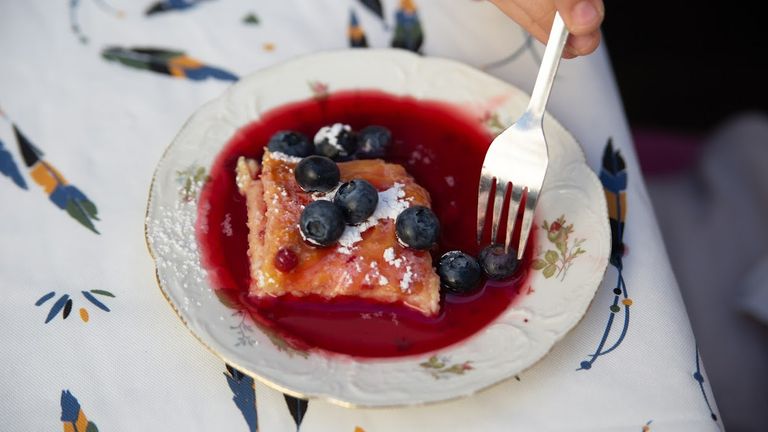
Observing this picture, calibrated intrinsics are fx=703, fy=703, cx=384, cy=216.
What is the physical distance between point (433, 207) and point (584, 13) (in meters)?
0.54

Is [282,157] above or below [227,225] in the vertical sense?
above

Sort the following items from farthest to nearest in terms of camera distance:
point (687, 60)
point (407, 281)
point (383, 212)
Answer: point (687, 60) → point (383, 212) → point (407, 281)

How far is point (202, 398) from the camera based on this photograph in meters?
1.38

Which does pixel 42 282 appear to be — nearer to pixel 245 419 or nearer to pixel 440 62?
pixel 245 419

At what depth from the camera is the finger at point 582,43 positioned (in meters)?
1.54

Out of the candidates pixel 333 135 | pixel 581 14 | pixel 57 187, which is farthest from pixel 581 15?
pixel 57 187

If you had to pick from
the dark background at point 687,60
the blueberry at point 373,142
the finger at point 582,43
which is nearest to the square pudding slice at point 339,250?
the blueberry at point 373,142

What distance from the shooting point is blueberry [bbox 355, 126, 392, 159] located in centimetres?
171

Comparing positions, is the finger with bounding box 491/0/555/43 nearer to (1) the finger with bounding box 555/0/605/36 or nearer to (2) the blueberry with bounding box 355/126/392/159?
(1) the finger with bounding box 555/0/605/36

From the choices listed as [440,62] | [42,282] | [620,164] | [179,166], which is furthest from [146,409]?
[620,164]

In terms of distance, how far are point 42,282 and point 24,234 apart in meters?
0.15

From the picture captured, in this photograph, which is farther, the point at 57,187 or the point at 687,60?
the point at 687,60

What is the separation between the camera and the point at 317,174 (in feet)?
5.00

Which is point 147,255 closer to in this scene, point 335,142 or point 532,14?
point 335,142
